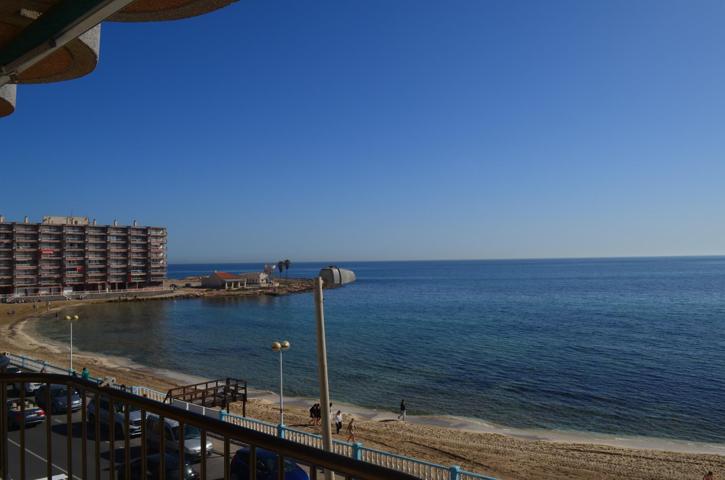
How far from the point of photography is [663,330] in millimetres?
57281

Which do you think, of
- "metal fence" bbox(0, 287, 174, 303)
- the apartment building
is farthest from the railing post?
the apartment building

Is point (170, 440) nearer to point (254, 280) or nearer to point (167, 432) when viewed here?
point (167, 432)

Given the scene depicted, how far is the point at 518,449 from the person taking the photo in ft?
74.4

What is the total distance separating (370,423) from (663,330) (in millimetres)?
46373

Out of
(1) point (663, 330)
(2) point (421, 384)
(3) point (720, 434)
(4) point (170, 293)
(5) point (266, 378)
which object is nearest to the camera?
(3) point (720, 434)

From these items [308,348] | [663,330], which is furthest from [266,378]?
[663,330]

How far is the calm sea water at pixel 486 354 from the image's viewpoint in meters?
30.2

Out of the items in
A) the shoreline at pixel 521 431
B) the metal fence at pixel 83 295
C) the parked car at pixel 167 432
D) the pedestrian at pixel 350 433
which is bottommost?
the shoreline at pixel 521 431

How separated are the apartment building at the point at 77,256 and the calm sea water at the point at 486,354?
73.3 ft

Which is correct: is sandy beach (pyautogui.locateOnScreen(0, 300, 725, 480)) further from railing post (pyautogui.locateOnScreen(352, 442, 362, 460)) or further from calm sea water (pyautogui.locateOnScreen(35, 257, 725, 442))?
railing post (pyautogui.locateOnScreen(352, 442, 362, 460))

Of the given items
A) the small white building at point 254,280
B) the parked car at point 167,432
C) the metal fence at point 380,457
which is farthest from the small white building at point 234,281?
the parked car at point 167,432

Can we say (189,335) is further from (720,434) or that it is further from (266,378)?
(720,434)

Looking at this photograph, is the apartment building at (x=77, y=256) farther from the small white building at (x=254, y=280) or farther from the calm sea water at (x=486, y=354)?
the calm sea water at (x=486, y=354)

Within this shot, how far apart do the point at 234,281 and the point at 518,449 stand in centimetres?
11299
